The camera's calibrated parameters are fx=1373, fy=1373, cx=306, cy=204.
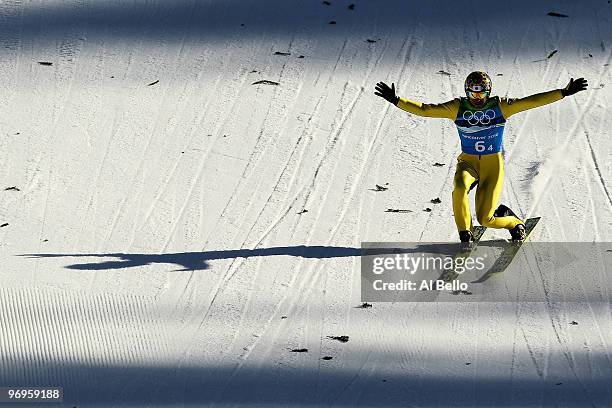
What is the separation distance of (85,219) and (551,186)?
3.69 m

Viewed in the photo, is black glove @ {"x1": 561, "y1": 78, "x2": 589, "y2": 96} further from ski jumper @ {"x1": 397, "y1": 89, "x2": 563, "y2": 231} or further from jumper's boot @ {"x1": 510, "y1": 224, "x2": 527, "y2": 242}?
jumper's boot @ {"x1": 510, "y1": 224, "x2": 527, "y2": 242}

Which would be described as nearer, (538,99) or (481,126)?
(538,99)

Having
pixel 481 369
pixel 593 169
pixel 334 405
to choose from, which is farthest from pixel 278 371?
pixel 593 169

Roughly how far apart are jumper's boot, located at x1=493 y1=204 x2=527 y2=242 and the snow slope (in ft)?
0.99

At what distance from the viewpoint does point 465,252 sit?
9883mm

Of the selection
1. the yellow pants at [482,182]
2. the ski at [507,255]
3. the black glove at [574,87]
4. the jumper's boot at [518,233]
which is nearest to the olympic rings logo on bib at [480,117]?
the yellow pants at [482,182]

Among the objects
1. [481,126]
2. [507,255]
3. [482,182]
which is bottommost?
[507,255]

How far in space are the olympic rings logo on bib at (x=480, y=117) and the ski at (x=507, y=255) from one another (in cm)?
96

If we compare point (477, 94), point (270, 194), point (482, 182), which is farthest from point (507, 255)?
point (270, 194)

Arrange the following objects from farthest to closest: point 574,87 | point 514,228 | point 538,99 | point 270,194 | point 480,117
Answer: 1. point 270,194
2. point 514,228
3. point 480,117
4. point 538,99
5. point 574,87

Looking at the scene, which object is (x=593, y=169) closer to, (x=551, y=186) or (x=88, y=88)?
(x=551, y=186)

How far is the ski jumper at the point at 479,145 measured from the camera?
9695 millimetres

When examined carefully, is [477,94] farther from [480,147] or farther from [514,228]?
[514,228]

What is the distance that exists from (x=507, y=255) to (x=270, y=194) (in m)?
2.07
